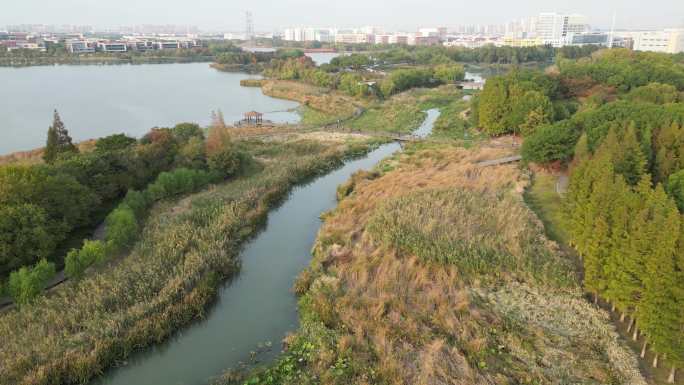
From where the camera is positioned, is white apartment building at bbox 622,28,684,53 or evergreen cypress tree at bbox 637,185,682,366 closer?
evergreen cypress tree at bbox 637,185,682,366

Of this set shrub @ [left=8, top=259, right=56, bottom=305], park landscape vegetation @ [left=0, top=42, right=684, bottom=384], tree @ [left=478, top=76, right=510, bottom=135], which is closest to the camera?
park landscape vegetation @ [left=0, top=42, right=684, bottom=384]

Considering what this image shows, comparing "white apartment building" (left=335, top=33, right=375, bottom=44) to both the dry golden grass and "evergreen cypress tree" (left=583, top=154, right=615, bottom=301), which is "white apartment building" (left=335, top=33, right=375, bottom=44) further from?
"evergreen cypress tree" (left=583, top=154, right=615, bottom=301)

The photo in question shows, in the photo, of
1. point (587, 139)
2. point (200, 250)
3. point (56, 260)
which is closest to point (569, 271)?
point (587, 139)

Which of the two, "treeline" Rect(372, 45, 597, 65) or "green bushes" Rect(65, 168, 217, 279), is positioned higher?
"treeline" Rect(372, 45, 597, 65)

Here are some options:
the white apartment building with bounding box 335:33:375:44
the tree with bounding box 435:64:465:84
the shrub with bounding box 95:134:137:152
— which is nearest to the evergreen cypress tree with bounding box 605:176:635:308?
the shrub with bounding box 95:134:137:152

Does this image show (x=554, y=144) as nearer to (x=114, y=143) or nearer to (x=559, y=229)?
(x=559, y=229)

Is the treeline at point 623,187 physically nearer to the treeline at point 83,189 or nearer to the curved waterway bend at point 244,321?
the curved waterway bend at point 244,321

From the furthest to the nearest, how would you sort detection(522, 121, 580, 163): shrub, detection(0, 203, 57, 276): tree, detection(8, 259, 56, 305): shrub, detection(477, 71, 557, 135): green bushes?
1. detection(477, 71, 557, 135): green bushes
2. detection(522, 121, 580, 163): shrub
3. detection(0, 203, 57, 276): tree
4. detection(8, 259, 56, 305): shrub
